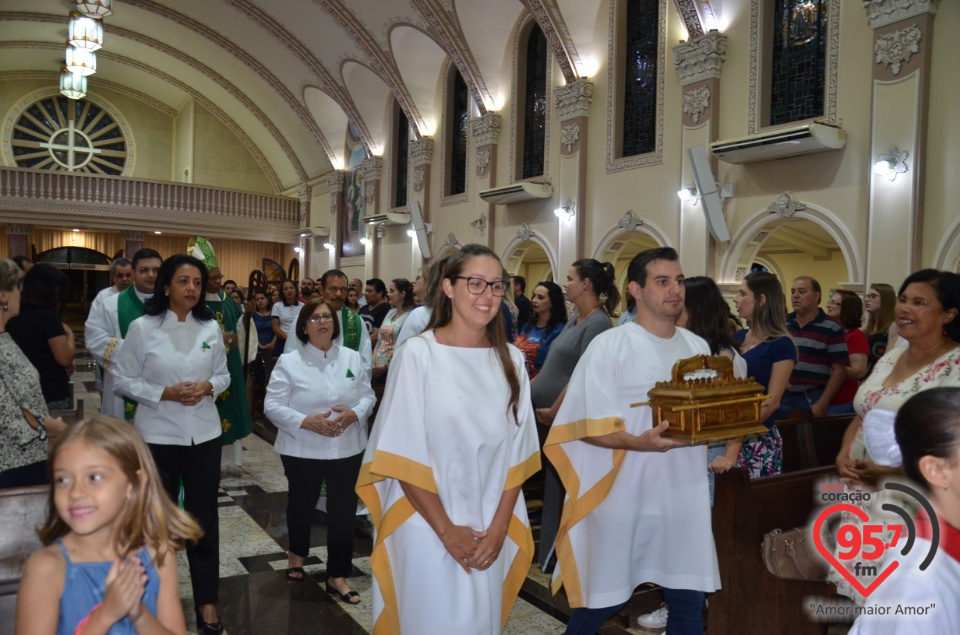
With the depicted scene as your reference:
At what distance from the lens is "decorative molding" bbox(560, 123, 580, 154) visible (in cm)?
1183

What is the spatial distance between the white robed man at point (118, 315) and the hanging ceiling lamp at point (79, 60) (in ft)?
40.8

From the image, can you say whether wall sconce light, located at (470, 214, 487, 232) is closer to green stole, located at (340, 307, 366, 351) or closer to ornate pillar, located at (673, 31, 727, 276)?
ornate pillar, located at (673, 31, 727, 276)

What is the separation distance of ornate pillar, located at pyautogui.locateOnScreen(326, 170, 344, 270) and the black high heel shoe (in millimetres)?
16487

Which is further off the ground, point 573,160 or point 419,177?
point 419,177

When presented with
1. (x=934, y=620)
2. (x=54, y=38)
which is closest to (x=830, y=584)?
(x=934, y=620)

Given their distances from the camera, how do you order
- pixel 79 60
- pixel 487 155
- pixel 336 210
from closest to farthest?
pixel 487 155, pixel 79 60, pixel 336 210

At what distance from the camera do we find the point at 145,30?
747 inches

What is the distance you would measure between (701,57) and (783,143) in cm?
202

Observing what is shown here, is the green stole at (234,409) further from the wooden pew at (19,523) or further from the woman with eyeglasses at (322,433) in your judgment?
the wooden pew at (19,523)

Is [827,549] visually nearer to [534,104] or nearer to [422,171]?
[534,104]

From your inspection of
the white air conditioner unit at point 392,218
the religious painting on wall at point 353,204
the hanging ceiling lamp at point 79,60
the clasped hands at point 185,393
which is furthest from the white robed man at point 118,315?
the religious painting on wall at point 353,204

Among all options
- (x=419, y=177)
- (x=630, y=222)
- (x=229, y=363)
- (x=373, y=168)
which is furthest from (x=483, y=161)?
(x=229, y=363)

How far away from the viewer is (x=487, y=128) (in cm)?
1381

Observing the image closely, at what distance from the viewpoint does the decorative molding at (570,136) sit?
11.8 m
